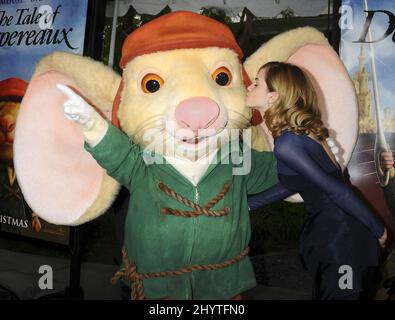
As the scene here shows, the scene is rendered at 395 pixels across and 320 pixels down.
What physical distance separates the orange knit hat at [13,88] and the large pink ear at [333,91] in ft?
3.56

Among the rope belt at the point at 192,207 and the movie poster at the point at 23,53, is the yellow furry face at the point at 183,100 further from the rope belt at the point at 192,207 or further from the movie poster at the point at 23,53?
the movie poster at the point at 23,53

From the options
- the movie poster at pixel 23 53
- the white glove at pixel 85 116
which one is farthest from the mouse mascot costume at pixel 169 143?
the movie poster at pixel 23 53

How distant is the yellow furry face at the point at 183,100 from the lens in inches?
54.4

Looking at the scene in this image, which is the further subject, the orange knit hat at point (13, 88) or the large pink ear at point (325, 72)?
the orange knit hat at point (13, 88)

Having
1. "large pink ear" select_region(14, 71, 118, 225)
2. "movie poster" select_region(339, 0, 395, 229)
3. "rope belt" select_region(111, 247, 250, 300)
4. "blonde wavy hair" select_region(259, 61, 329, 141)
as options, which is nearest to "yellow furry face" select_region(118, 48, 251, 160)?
"blonde wavy hair" select_region(259, 61, 329, 141)

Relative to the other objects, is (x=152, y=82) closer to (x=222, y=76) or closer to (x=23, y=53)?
(x=222, y=76)

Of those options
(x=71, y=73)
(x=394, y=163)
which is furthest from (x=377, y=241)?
(x=71, y=73)

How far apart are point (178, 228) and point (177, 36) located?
0.63m

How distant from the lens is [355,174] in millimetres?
1676

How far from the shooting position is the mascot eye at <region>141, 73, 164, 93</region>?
1432 millimetres

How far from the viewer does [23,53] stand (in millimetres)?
1812

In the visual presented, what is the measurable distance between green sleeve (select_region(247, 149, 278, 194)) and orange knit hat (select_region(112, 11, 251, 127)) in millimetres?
399

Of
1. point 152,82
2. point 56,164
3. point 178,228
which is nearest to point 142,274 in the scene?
point 178,228

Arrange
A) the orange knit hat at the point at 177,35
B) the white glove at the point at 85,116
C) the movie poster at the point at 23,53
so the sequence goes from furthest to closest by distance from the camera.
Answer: the movie poster at the point at 23,53 < the orange knit hat at the point at 177,35 < the white glove at the point at 85,116
